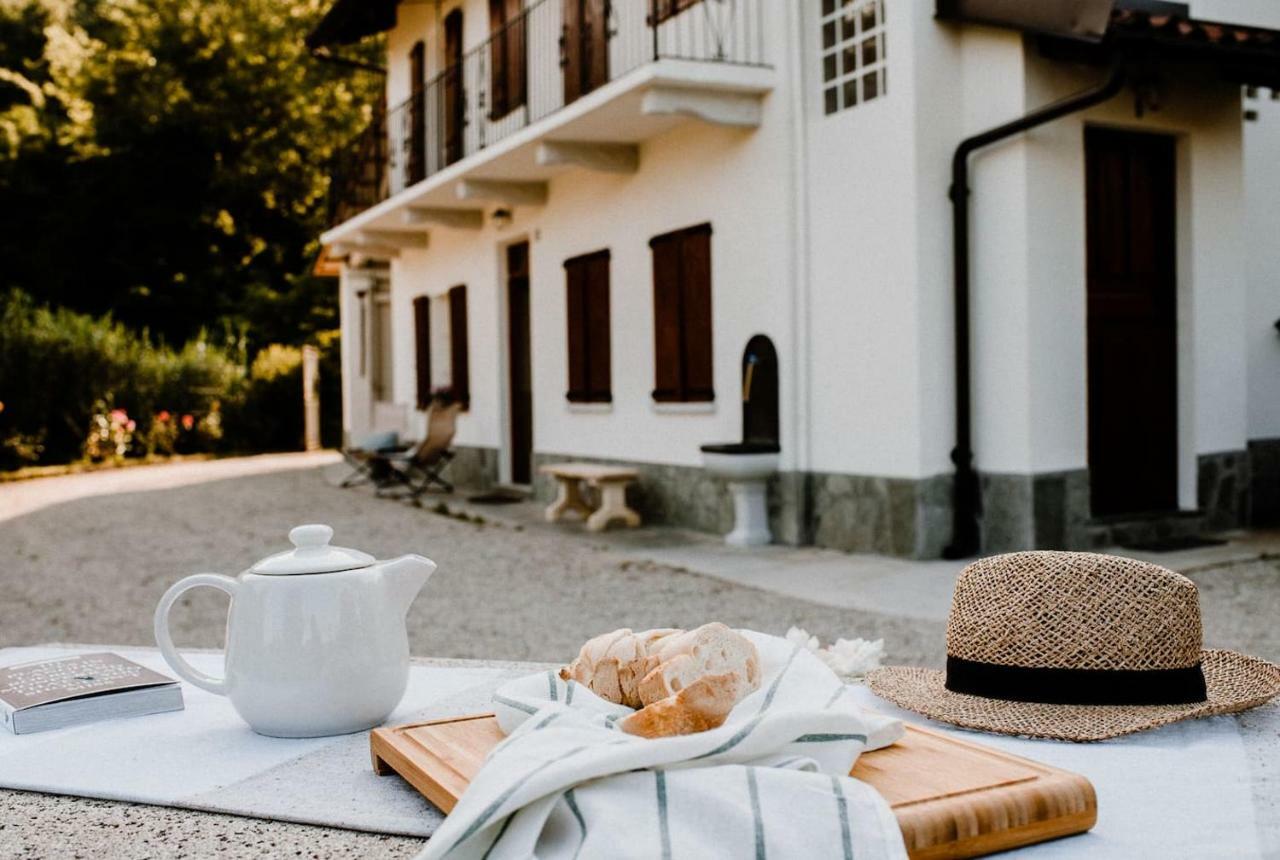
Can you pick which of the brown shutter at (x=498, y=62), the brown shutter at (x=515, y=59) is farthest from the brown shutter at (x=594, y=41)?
the brown shutter at (x=498, y=62)

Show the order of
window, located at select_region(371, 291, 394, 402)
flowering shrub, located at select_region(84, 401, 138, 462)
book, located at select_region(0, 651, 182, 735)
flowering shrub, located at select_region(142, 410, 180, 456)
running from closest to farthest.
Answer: book, located at select_region(0, 651, 182, 735), window, located at select_region(371, 291, 394, 402), flowering shrub, located at select_region(84, 401, 138, 462), flowering shrub, located at select_region(142, 410, 180, 456)

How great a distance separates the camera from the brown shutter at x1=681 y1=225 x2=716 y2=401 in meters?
9.02

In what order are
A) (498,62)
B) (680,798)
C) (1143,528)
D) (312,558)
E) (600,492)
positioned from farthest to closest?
(498,62) < (600,492) < (1143,528) < (312,558) < (680,798)

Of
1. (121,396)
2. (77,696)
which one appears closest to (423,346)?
(121,396)

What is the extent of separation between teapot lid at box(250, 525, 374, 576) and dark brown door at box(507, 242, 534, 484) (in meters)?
11.0

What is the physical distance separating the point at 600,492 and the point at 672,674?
8.71 meters

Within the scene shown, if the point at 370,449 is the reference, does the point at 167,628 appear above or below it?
above

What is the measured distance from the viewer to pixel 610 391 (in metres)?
10.5

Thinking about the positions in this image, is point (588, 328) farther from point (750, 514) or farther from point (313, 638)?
point (313, 638)

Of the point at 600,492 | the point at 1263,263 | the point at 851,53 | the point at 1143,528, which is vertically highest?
the point at 851,53

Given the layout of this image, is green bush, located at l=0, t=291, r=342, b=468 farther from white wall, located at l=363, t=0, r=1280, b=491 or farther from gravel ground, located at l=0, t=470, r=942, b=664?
white wall, located at l=363, t=0, r=1280, b=491

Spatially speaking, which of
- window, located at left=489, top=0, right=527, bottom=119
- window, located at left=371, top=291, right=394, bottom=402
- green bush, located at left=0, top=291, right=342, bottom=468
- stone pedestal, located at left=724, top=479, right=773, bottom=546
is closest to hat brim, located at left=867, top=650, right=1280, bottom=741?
stone pedestal, located at left=724, top=479, right=773, bottom=546

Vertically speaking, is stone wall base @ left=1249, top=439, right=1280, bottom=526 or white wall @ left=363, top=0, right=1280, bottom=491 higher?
white wall @ left=363, top=0, right=1280, bottom=491

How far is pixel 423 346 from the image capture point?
49.2 feet
